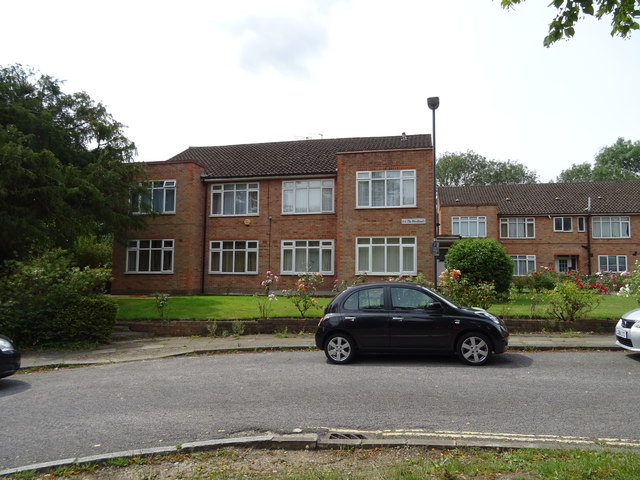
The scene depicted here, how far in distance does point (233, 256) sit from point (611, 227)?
31124mm

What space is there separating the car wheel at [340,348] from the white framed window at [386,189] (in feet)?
45.0

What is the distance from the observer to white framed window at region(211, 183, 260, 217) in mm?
24859

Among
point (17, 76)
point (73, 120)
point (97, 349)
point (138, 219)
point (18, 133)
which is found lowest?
point (97, 349)

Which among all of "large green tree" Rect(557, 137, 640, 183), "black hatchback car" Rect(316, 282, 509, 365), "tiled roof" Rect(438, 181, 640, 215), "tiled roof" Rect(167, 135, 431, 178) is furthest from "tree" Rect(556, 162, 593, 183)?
"black hatchback car" Rect(316, 282, 509, 365)

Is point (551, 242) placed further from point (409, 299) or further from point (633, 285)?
point (409, 299)

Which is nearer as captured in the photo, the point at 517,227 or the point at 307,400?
the point at 307,400

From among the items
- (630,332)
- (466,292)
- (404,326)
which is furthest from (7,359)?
(630,332)

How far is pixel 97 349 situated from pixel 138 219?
39.9ft

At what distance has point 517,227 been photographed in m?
40.8

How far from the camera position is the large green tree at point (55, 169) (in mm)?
14125

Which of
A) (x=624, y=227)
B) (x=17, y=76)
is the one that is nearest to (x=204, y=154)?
(x=17, y=76)

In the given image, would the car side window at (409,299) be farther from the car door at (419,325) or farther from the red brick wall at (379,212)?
the red brick wall at (379,212)

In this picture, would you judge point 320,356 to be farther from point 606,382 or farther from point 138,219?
point 138,219

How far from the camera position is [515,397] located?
6621 millimetres
